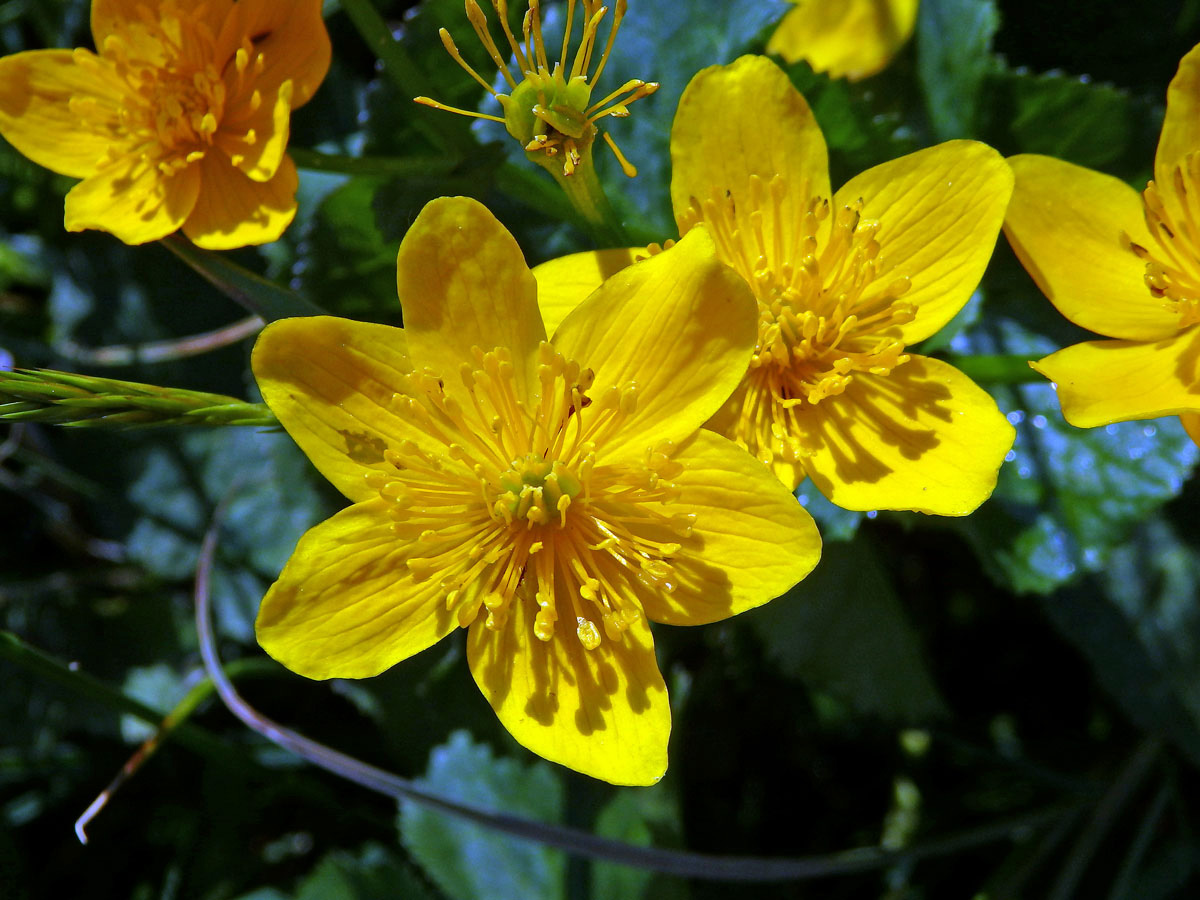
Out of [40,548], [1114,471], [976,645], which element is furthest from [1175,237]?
[40,548]

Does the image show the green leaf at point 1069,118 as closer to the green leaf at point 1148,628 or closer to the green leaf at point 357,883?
the green leaf at point 1148,628

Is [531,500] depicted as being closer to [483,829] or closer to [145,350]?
[483,829]

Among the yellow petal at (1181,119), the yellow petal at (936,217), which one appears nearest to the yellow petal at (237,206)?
the yellow petal at (936,217)

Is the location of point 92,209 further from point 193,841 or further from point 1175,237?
point 1175,237

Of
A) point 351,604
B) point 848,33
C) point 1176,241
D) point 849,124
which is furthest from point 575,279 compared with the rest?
point 848,33

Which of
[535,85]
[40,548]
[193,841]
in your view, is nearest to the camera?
[535,85]

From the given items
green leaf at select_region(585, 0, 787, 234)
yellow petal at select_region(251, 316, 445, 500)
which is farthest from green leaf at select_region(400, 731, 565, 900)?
green leaf at select_region(585, 0, 787, 234)
